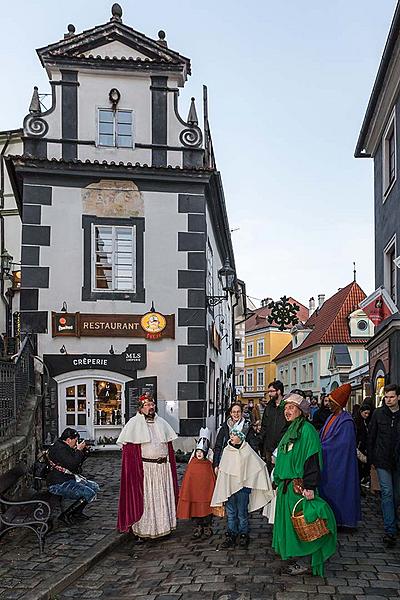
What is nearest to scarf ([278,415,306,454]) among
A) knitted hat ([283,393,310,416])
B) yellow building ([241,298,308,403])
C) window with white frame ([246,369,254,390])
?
knitted hat ([283,393,310,416])

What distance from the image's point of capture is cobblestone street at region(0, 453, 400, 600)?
19.1ft

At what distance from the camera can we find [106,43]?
619 inches

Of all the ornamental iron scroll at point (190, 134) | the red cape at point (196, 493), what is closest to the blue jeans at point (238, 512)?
the red cape at point (196, 493)

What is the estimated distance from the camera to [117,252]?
15.1 metres

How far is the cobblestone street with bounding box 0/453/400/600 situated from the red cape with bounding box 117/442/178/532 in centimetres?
28

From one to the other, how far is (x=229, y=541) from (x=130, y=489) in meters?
1.27

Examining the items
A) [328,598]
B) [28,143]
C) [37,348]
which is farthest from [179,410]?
[328,598]

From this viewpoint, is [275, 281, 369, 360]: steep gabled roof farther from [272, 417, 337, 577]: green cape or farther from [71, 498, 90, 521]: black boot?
[272, 417, 337, 577]: green cape

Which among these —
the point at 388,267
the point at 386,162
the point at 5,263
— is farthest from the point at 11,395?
the point at 5,263

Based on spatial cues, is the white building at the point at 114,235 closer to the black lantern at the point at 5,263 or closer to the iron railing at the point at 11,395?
the iron railing at the point at 11,395

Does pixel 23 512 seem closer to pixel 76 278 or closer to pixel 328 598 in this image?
pixel 328 598

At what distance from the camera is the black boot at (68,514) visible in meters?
8.20

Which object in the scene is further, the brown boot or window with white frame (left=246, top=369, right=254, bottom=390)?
window with white frame (left=246, top=369, right=254, bottom=390)

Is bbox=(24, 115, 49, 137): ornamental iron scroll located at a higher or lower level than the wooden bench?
higher
